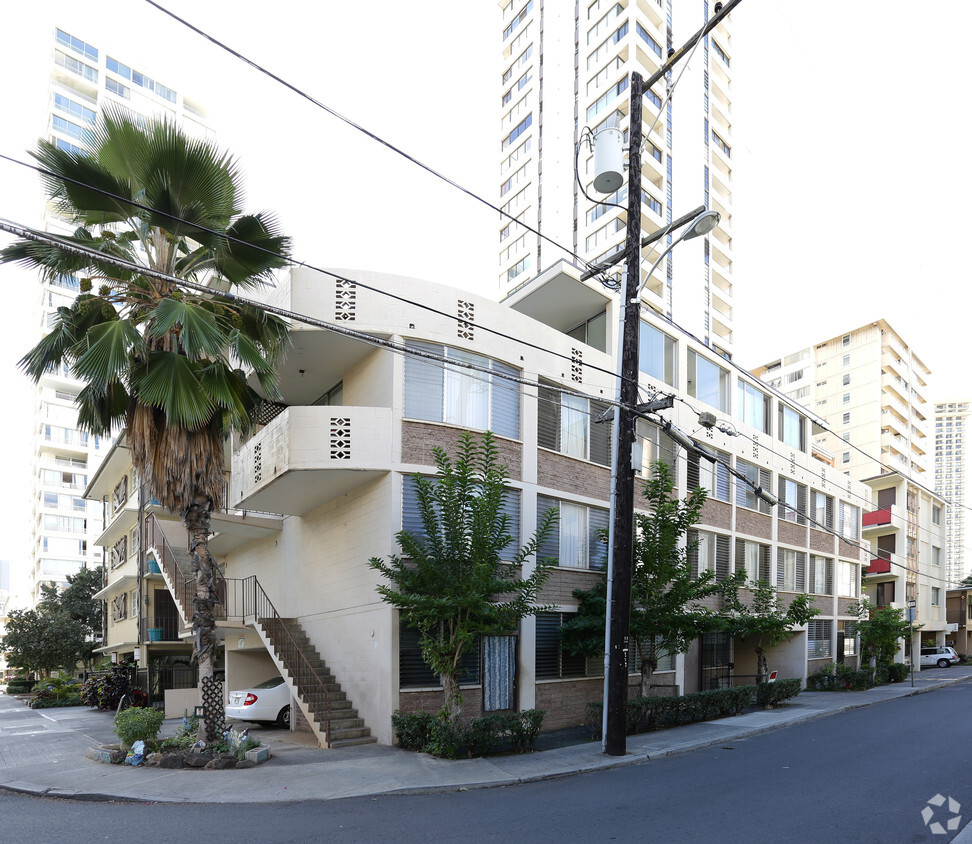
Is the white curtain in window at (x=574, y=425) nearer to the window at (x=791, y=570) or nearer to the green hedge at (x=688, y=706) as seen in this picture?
the green hedge at (x=688, y=706)

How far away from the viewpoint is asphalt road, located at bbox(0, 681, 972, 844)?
321 inches

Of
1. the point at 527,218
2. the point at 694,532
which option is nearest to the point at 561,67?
the point at 527,218

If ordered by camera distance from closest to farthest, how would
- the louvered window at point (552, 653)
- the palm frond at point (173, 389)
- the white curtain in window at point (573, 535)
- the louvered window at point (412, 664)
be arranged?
the palm frond at point (173, 389)
the louvered window at point (412, 664)
the louvered window at point (552, 653)
the white curtain in window at point (573, 535)

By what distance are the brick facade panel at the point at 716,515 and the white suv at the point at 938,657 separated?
37.2 meters

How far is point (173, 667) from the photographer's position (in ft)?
91.7

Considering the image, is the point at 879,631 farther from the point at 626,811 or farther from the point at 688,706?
the point at 626,811

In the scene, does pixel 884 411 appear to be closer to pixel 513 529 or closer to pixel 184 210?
pixel 513 529

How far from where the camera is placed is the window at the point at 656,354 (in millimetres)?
21641

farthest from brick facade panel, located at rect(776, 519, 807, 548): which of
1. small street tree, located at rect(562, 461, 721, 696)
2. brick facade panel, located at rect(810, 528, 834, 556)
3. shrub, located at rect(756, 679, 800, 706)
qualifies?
small street tree, located at rect(562, 461, 721, 696)

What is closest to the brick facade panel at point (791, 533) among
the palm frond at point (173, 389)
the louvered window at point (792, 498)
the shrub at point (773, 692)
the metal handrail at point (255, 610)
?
the louvered window at point (792, 498)

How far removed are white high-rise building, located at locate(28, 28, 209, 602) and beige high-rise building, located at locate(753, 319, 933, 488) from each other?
6860 cm

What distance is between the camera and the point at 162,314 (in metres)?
11.8

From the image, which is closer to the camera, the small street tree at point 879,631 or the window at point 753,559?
the window at point 753,559

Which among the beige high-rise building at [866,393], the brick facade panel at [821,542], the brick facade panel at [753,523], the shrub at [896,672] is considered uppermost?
the beige high-rise building at [866,393]
